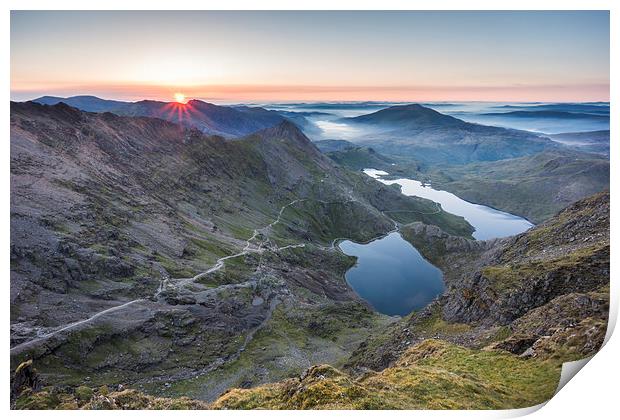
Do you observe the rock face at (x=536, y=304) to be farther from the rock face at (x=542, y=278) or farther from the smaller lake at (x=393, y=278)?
the smaller lake at (x=393, y=278)

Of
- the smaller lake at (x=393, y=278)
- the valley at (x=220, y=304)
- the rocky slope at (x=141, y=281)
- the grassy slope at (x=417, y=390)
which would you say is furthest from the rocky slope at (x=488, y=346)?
the smaller lake at (x=393, y=278)

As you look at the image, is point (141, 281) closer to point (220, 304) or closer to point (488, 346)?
point (220, 304)

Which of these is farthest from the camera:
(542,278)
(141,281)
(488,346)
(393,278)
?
(393,278)

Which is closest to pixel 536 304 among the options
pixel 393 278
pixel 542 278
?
pixel 542 278

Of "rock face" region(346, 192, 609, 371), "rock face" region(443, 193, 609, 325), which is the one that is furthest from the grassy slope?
"rock face" region(443, 193, 609, 325)

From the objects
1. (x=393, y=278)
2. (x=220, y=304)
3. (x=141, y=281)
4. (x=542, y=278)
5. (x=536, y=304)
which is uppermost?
(x=542, y=278)

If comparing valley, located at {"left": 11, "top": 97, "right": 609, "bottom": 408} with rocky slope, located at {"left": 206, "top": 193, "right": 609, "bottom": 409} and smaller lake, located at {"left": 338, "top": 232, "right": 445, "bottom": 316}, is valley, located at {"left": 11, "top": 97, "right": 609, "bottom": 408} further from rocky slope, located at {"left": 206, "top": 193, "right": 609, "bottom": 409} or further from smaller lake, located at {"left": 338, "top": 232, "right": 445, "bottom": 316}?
smaller lake, located at {"left": 338, "top": 232, "right": 445, "bottom": 316}

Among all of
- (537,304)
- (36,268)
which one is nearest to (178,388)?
(36,268)
